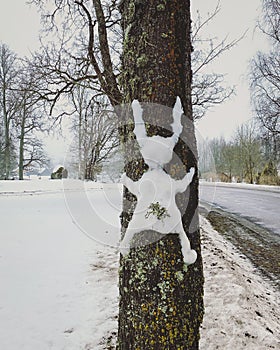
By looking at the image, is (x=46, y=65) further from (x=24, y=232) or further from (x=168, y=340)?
(x=168, y=340)

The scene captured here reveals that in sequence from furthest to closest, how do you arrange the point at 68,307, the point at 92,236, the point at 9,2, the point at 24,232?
the point at 92,236 → the point at 24,232 → the point at 9,2 → the point at 68,307

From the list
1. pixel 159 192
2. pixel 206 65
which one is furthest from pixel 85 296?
pixel 206 65

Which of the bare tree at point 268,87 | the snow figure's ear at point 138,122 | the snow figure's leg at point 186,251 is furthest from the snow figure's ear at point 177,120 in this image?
the bare tree at point 268,87

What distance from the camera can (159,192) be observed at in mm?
1259

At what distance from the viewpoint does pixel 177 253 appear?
1246 millimetres

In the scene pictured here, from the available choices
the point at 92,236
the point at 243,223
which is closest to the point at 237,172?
the point at 243,223

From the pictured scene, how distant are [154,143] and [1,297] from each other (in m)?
2.49

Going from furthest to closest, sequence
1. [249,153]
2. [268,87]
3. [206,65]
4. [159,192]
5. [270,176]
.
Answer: [249,153] < [270,176] < [268,87] < [206,65] < [159,192]

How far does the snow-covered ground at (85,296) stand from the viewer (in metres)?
2.12

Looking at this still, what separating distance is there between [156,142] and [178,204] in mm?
317

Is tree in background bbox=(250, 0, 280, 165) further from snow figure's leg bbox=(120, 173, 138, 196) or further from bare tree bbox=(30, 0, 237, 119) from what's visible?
snow figure's leg bbox=(120, 173, 138, 196)

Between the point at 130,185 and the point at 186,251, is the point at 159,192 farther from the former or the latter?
the point at 186,251

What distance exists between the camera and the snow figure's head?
4.18 feet

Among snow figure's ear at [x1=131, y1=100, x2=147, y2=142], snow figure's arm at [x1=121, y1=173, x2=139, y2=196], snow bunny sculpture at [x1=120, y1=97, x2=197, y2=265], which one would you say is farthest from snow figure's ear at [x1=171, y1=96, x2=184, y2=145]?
snow figure's arm at [x1=121, y1=173, x2=139, y2=196]
